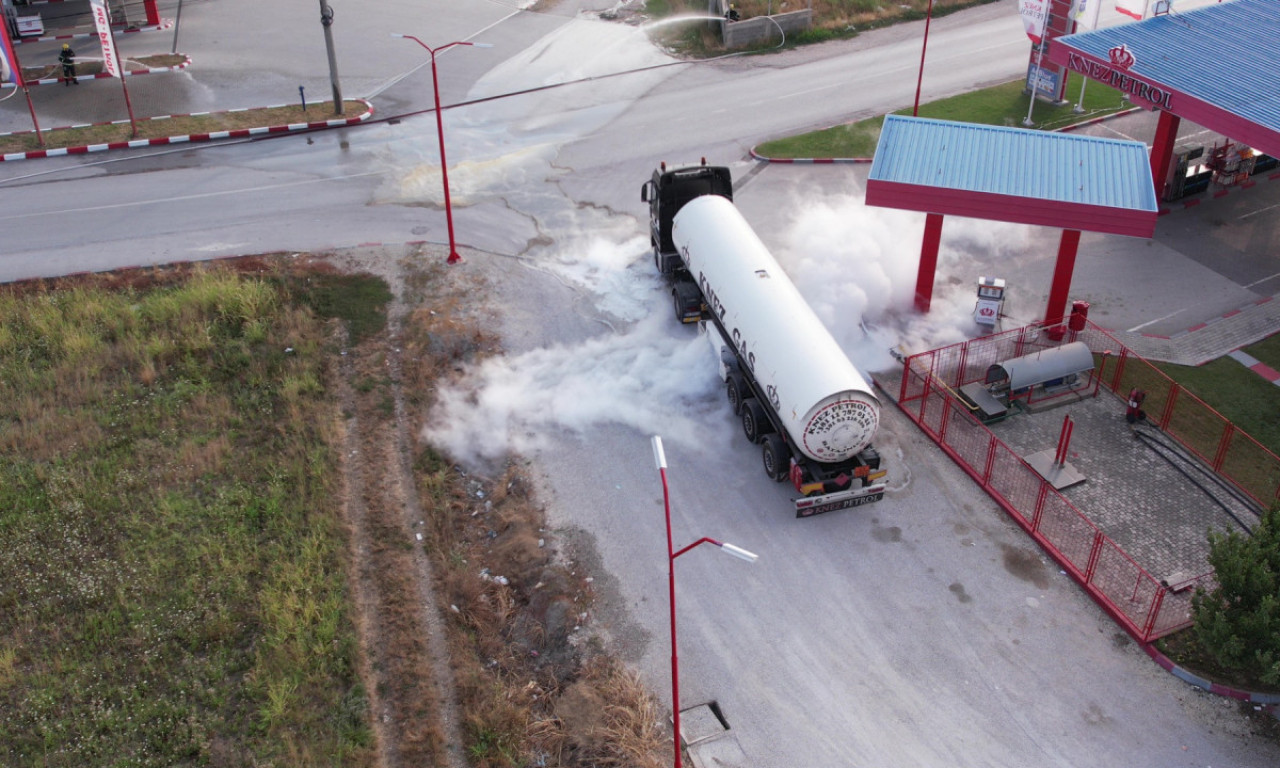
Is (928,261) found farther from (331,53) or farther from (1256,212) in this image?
(331,53)

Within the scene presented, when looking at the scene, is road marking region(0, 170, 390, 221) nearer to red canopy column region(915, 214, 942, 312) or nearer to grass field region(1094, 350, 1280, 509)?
red canopy column region(915, 214, 942, 312)

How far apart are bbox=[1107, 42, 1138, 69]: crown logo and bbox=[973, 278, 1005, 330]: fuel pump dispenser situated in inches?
314

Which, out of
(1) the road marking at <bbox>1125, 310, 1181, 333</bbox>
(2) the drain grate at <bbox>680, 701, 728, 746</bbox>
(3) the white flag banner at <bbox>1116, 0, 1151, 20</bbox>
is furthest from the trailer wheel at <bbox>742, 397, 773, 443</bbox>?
(3) the white flag banner at <bbox>1116, 0, 1151, 20</bbox>

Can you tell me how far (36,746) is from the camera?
15.8 meters

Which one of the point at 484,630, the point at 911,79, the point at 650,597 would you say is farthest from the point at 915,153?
the point at 911,79

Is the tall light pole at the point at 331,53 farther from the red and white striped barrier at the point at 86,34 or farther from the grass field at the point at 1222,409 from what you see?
the grass field at the point at 1222,409

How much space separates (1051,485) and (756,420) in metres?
6.08

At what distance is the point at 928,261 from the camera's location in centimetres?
2495

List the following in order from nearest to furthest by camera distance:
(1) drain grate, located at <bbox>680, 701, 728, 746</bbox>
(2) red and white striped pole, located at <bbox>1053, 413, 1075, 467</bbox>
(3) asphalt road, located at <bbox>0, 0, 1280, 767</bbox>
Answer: (1) drain grate, located at <bbox>680, 701, 728, 746</bbox> → (3) asphalt road, located at <bbox>0, 0, 1280, 767</bbox> → (2) red and white striped pole, located at <bbox>1053, 413, 1075, 467</bbox>

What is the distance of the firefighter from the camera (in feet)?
128

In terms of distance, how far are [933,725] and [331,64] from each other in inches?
1174

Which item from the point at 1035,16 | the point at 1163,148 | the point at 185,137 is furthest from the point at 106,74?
the point at 1163,148

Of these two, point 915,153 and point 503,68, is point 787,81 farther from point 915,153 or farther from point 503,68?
point 915,153

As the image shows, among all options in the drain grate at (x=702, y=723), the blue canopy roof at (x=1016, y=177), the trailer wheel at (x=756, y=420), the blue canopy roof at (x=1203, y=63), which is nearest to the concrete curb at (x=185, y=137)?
the blue canopy roof at (x=1016, y=177)
